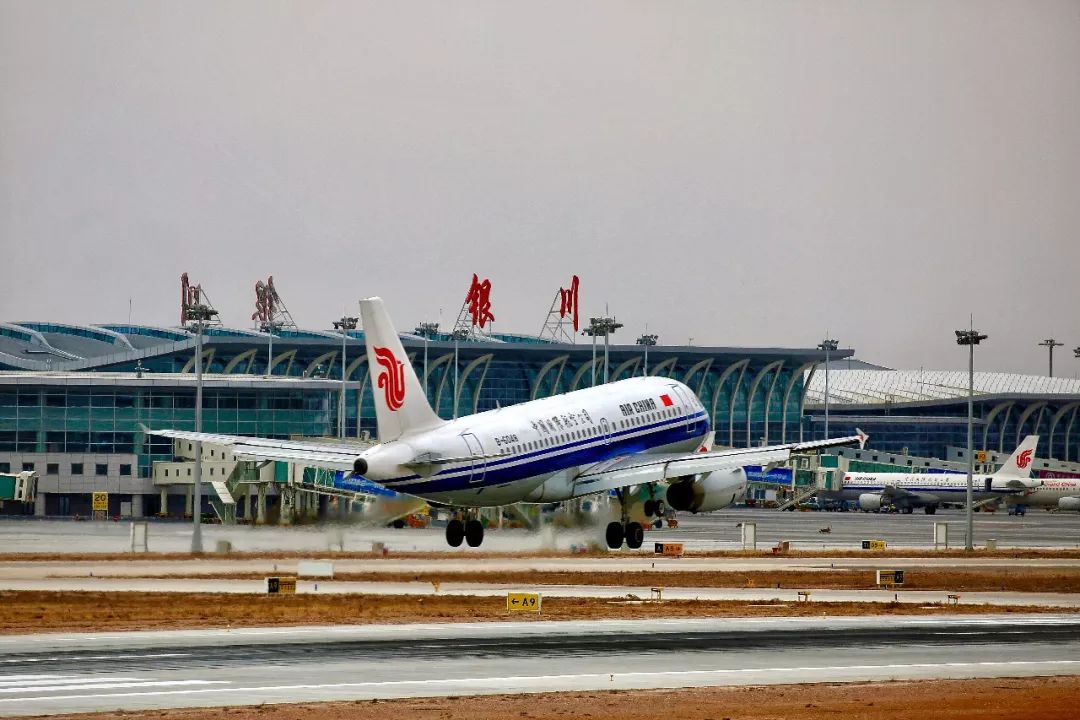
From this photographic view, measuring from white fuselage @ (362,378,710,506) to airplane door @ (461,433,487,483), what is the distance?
0.04m

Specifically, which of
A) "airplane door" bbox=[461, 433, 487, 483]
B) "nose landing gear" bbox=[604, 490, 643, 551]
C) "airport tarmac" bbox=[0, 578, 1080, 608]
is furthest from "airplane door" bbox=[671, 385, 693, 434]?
"airport tarmac" bbox=[0, 578, 1080, 608]

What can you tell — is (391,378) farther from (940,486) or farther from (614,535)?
(940,486)

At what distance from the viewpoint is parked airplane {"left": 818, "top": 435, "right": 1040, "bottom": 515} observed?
171000mm

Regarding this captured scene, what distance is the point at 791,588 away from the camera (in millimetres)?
65000

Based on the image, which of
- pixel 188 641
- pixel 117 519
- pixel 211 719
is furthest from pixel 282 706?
pixel 117 519

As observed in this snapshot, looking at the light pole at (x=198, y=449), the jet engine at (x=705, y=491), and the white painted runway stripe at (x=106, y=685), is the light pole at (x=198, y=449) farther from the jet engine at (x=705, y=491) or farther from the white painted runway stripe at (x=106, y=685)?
the white painted runway stripe at (x=106, y=685)

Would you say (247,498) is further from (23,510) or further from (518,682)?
(518,682)

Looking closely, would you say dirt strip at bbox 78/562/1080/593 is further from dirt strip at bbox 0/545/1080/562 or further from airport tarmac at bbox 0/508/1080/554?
airport tarmac at bbox 0/508/1080/554

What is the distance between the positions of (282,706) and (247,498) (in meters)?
81.0

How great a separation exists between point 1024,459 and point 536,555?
103458 millimetres

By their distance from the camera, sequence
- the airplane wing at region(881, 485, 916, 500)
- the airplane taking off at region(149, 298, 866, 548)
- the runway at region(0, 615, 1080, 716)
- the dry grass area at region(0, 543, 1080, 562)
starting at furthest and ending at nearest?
the airplane wing at region(881, 485, 916, 500) → the dry grass area at region(0, 543, 1080, 562) → the airplane taking off at region(149, 298, 866, 548) → the runway at region(0, 615, 1080, 716)

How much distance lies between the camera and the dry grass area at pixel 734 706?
98.4ft

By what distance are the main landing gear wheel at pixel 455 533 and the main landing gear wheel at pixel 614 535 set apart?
25.8 ft

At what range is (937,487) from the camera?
17075cm
